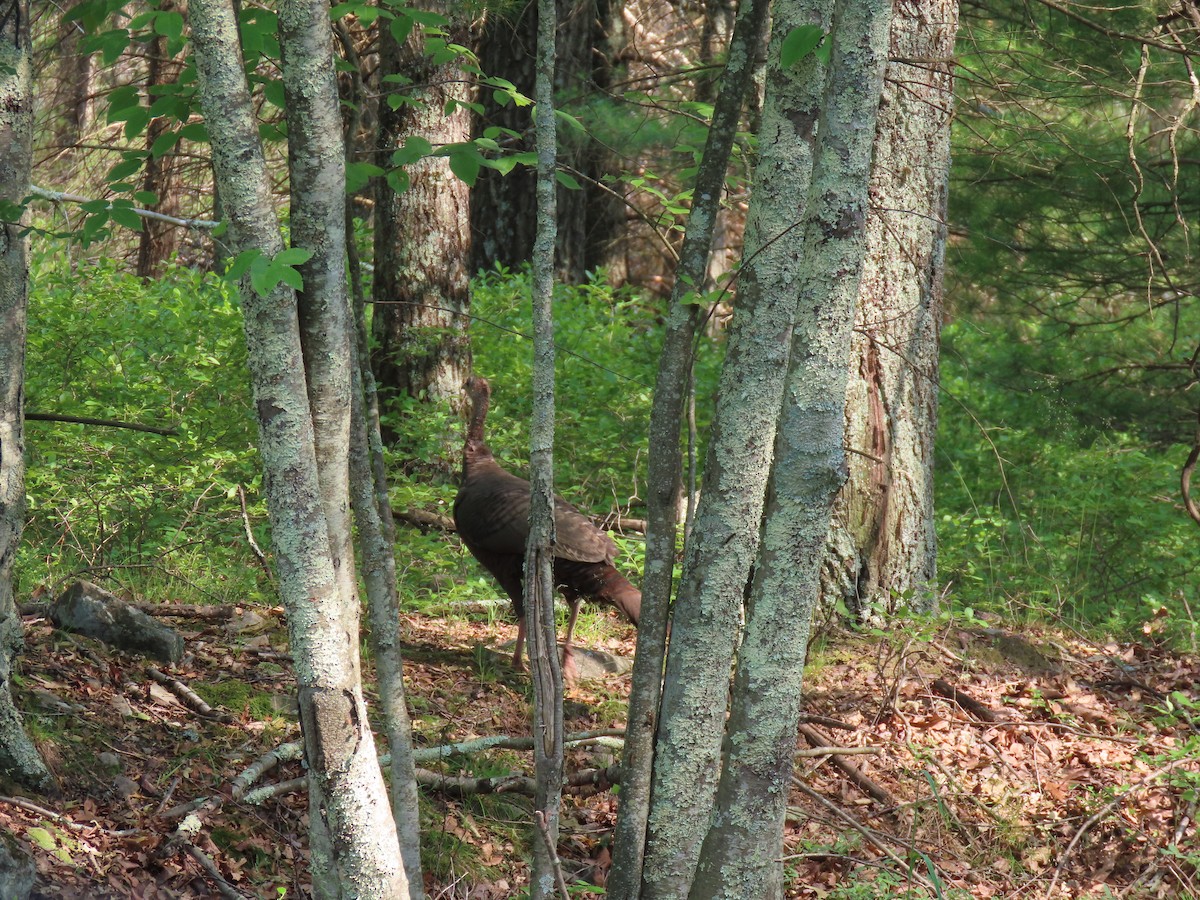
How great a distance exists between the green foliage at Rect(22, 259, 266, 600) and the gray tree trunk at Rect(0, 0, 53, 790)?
2476mm

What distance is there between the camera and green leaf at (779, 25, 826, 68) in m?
2.86

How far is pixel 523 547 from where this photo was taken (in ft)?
19.2

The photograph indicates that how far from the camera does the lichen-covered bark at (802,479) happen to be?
2.83 metres

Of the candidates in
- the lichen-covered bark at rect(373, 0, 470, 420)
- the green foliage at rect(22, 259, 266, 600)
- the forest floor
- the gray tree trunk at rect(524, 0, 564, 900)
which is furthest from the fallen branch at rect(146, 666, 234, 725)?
the lichen-covered bark at rect(373, 0, 470, 420)

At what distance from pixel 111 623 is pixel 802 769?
335 cm

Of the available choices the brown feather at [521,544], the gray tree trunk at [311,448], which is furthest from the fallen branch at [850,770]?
the gray tree trunk at [311,448]

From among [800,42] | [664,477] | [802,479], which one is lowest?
[664,477]

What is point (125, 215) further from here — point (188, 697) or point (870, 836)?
point (870, 836)

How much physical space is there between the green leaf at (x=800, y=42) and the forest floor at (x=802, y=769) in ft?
7.88

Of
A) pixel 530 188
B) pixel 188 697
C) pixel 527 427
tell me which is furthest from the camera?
pixel 530 188

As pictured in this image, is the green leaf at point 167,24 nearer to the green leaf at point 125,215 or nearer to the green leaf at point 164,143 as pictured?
the green leaf at point 164,143

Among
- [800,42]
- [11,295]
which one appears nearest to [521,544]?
[11,295]

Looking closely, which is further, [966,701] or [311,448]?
[966,701]

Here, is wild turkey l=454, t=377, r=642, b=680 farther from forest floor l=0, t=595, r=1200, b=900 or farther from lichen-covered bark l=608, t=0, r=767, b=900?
lichen-covered bark l=608, t=0, r=767, b=900
